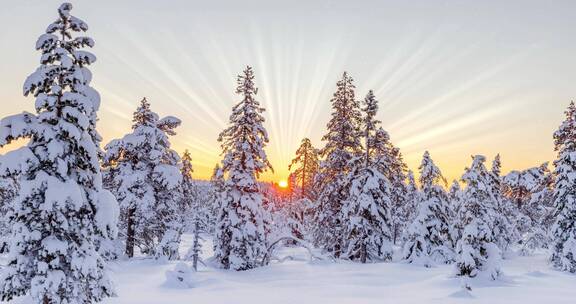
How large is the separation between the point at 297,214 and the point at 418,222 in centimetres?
1898

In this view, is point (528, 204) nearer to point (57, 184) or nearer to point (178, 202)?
point (178, 202)

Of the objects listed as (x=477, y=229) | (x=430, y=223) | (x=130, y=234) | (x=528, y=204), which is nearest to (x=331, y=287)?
(x=477, y=229)

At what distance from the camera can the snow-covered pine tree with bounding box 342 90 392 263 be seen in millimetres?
30016

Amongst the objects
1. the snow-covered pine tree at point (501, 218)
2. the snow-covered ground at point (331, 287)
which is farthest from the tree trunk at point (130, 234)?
the snow-covered pine tree at point (501, 218)

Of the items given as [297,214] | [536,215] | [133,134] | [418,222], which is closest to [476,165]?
[418,222]

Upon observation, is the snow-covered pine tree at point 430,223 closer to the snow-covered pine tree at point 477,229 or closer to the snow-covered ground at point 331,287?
the snow-covered ground at point 331,287

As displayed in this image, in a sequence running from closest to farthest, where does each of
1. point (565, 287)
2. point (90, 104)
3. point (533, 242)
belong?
point (90, 104), point (565, 287), point (533, 242)

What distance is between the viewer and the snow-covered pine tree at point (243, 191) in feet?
89.6

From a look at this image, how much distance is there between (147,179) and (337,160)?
13615 millimetres

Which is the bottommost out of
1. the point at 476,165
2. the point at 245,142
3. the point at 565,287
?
the point at 565,287

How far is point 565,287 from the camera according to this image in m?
21.1

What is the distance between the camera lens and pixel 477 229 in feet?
72.2

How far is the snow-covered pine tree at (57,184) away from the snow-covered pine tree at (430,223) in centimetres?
2539

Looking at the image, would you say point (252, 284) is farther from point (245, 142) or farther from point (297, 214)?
point (297, 214)
